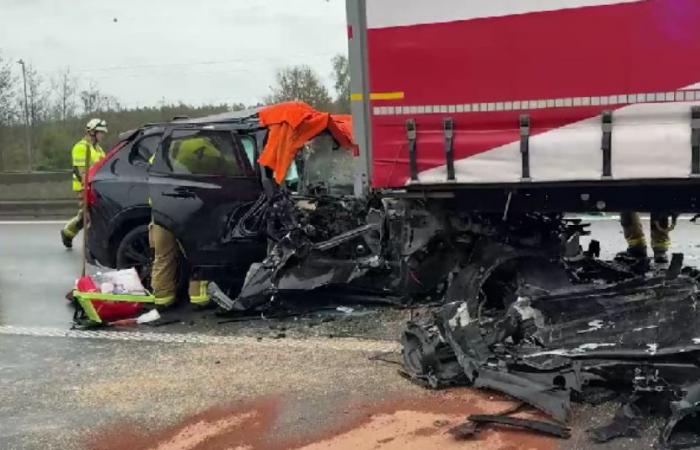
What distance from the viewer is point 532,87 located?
508 centimetres

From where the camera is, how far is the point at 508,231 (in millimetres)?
5777

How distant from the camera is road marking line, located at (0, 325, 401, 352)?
5898mm

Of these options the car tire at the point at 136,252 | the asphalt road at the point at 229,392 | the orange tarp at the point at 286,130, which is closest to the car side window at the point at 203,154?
the orange tarp at the point at 286,130

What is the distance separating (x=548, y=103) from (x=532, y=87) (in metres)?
0.15

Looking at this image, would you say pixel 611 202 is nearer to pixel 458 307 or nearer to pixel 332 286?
pixel 458 307

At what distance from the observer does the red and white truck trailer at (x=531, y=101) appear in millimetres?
4762

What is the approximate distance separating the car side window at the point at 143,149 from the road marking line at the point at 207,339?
1.96 meters

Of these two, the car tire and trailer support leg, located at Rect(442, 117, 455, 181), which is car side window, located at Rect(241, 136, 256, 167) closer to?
the car tire

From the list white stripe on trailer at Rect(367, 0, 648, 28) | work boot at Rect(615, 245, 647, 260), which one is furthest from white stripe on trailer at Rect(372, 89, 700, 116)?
work boot at Rect(615, 245, 647, 260)

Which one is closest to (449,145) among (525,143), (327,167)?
(525,143)

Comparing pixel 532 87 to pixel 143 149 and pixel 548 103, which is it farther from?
pixel 143 149

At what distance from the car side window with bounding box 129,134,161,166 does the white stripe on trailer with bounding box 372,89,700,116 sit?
3371 mm

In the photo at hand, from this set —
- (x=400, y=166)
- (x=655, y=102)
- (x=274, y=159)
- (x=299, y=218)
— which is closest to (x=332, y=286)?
(x=299, y=218)

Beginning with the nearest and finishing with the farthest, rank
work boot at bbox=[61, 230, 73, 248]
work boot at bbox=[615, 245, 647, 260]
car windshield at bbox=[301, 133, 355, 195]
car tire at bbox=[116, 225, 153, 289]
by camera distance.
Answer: work boot at bbox=[615, 245, 647, 260] < car windshield at bbox=[301, 133, 355, 195] < car tire at bbox=[116, 225, 153, 289] < work boot at bbox=[61, 230, 73, 248]
